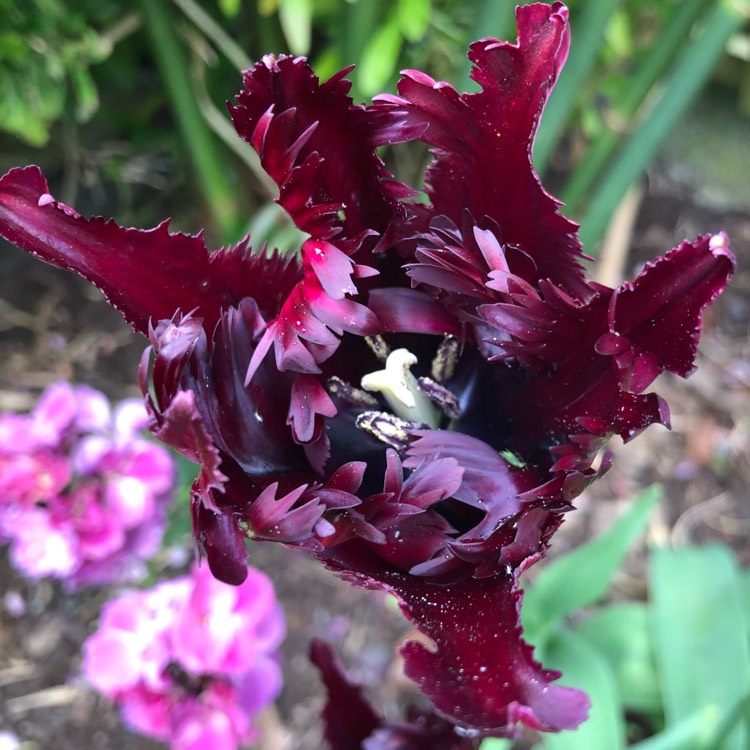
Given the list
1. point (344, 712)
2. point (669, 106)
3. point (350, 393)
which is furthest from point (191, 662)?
point (669, 106)

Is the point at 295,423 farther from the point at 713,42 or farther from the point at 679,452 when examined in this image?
the point at 679,452

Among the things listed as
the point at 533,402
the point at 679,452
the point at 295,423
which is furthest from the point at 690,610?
the point at 295,423

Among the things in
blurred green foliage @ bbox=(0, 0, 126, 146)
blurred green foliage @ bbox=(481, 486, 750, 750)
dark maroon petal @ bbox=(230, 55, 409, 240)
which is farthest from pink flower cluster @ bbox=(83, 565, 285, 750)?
blurred green foliage @ bbox=(0, 0, 126, 146)

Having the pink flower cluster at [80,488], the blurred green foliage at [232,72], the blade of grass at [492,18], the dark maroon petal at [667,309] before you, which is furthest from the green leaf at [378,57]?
the dark maroon petal at [667,309]

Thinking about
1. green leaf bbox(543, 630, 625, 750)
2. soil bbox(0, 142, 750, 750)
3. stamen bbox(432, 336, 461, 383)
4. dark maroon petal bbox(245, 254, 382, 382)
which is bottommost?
soil bbox(0, 142, 750, 750)

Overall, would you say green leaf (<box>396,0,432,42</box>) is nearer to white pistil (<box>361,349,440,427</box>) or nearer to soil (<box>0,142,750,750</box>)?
white pistil (<box>361,349,440,427</box>)

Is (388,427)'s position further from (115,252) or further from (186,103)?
(186,103)

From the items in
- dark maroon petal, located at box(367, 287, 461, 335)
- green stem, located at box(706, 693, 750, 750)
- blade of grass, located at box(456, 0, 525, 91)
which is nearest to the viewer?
dark maroon petal, located at box(367, 287, 461, 335)
